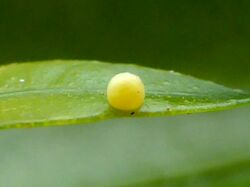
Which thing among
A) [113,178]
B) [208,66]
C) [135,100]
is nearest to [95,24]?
[208,66]

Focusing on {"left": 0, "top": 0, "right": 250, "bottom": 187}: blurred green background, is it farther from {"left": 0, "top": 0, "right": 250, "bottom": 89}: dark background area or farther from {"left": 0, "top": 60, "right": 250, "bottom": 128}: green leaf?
{"left": 0, "top": 60, "right": 250, "bottom": 128}: green leaf

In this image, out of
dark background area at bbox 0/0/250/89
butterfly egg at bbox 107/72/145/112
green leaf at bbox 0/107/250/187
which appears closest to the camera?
butterfly egg at bbox 107/72/145/112

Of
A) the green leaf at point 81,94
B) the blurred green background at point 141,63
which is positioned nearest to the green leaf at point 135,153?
the blurred green background at point 141,63

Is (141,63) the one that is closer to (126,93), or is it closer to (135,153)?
(135,153)

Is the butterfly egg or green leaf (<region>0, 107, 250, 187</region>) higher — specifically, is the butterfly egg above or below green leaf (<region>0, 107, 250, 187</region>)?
above

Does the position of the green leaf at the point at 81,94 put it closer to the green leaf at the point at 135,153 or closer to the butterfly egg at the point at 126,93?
the butterfly egg at the point at 126,93

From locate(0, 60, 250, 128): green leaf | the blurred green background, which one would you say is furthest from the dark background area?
locate(0, 60, 250, 128): green leaf

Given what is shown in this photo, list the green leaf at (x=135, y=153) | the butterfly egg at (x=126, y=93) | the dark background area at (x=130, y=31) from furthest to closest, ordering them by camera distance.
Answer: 1. the dark background area at (x=130, y=31)
2. the green leaf at (x=135, y=153)
3. the butterfly egg at (x=126, y=93)

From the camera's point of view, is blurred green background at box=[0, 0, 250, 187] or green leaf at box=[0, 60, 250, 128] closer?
green leaf at box=[0, 60, 250, 128]
